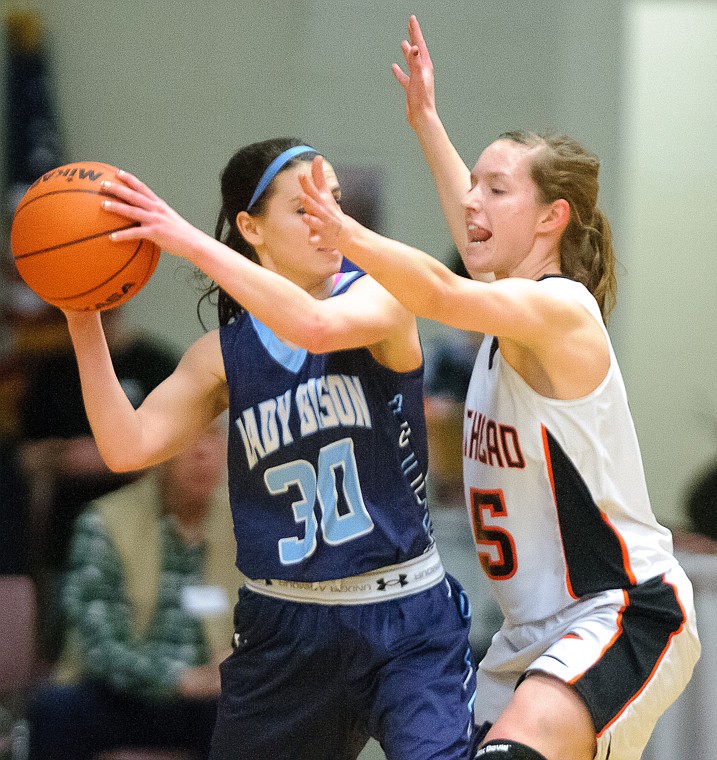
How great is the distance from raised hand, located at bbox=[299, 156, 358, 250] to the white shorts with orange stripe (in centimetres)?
105

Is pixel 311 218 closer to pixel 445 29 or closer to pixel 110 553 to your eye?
pixel 110 553

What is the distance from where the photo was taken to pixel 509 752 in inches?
111

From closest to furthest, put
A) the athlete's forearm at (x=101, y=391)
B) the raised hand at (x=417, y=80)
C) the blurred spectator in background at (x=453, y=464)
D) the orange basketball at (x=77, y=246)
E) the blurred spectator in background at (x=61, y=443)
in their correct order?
1. the orange basketball at (x=77, y=246)
2. the athlete's forearm at (x=101, y=391)
3. the raised hand at (x=417, y=80)
4. the blurred spectator in background at (x=61, y=443)
5. the blurred spectator in background at (x=453, y=464)

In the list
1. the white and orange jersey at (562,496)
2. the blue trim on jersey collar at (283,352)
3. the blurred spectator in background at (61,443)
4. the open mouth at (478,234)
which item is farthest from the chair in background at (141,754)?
the open mouth at (478,234)

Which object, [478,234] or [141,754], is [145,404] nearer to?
[478,234]

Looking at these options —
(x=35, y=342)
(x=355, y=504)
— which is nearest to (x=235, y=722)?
(x=355, y=504)

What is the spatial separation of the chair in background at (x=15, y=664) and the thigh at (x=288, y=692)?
4.84 ft

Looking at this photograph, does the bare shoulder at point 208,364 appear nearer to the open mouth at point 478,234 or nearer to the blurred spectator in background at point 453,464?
Result: the open mouth at point 478,234

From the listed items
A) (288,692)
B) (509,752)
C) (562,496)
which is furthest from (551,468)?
(288,692)

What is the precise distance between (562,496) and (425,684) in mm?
544

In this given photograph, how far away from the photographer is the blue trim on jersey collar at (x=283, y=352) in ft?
10.7

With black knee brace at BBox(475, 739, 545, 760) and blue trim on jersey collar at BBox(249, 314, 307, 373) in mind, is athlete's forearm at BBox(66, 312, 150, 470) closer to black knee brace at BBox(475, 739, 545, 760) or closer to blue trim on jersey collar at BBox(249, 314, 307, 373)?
blue trim on jersey collar at BBox(249, 314, 307, 373)

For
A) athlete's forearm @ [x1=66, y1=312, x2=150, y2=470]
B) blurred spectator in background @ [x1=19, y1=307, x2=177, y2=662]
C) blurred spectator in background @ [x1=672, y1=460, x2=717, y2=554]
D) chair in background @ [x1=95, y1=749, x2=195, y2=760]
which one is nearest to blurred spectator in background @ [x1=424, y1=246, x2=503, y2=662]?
blurred spectator in background @ [x1=672, y1=460, x2=717, y2=554]

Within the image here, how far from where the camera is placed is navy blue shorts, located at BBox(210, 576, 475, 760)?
305cm
